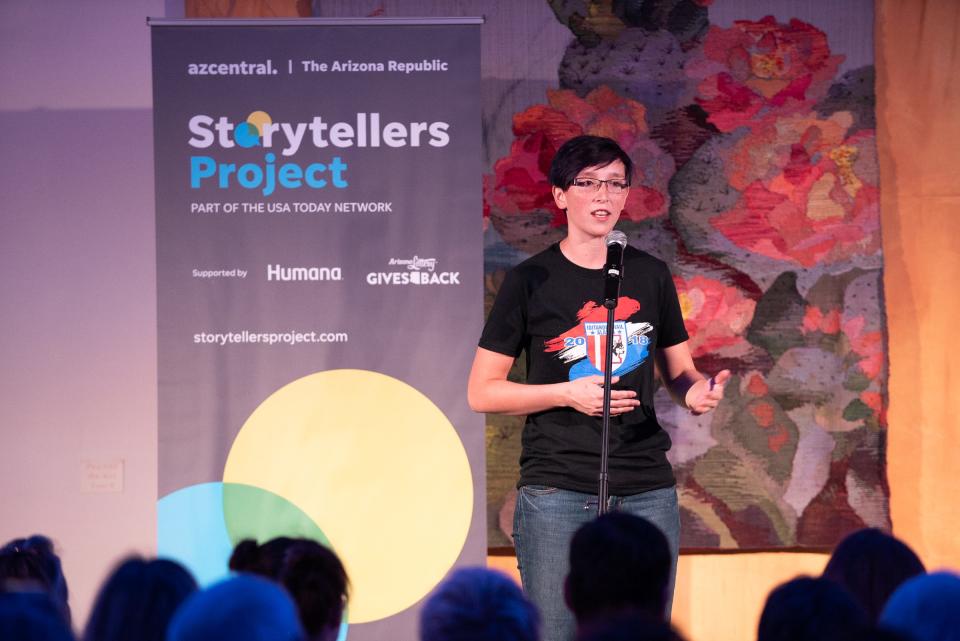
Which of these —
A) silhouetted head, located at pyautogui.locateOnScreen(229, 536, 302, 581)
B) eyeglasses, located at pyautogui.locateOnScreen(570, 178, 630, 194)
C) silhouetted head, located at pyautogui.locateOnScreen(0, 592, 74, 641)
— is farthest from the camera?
eyeglasses, located at pyautogui.locateOnScreen(570, 178, 630, 194)

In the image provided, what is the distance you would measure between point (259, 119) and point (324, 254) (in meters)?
0.52

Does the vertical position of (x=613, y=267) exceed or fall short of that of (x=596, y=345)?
it exceeds it

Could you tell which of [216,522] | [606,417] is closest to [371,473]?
[216,522]

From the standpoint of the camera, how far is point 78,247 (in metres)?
3.96

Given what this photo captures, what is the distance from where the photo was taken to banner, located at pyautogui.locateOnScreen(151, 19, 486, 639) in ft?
11.0

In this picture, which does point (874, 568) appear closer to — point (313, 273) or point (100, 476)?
point (313, 273)

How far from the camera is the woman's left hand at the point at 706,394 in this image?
102 inches

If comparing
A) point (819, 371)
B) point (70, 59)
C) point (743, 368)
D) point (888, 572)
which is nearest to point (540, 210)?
point (743, 368)

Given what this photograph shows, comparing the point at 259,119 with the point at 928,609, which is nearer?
the point at 928,609

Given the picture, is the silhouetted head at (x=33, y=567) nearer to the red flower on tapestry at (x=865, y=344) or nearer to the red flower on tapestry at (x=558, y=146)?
the red flower on tapestry at (x=558, y=146)

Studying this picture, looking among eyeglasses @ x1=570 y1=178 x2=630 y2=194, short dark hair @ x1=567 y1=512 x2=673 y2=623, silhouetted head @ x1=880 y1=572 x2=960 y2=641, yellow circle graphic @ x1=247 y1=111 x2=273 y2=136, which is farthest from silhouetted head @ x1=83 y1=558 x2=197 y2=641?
yellow circle graphic @ x1=247 y1=111 x2=273 y2=136

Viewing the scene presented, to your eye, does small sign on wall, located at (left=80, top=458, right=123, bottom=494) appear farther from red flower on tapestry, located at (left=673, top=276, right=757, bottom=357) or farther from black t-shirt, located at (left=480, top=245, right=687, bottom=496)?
red flower on tapestry, located at (left=673, top=276, right=757, bottom=357)

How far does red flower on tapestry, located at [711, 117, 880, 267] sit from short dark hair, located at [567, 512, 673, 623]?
2405 millimetres

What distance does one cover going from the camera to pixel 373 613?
11.0 feet
